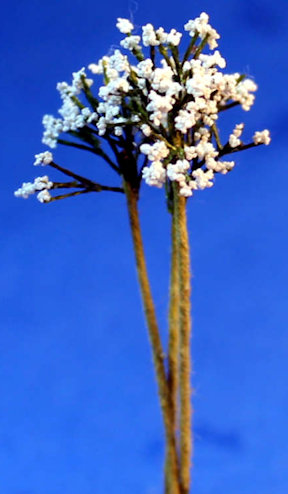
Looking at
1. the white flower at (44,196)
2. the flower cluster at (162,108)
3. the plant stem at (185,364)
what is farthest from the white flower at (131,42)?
the plant stem at (185,364)

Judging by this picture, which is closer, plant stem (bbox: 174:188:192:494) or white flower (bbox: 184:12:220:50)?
plant stem (bbox: 174:188:192:494)

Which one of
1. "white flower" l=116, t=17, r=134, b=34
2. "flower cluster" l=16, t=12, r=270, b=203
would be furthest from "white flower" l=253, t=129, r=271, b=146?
"white flower" l=116, t=17, r=134, b=34

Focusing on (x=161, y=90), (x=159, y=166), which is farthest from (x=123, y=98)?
(x=159, y=166)

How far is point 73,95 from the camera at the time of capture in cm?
214

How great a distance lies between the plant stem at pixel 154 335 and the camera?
189 centimetres

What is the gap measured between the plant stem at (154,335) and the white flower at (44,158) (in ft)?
0.75

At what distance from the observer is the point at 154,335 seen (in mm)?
1956

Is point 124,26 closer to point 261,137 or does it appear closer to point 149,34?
point 149,34

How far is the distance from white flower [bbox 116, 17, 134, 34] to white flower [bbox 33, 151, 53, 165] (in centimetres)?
43

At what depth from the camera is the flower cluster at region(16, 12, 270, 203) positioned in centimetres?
197

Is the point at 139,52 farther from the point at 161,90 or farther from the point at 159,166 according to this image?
the point at 159,166

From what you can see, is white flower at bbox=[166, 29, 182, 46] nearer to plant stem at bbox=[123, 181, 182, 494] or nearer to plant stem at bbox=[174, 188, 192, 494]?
plant stem at bbox=[123, 181, 182, 494]

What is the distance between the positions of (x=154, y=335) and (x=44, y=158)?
60cm

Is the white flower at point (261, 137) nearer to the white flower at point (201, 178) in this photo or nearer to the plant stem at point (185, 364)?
the white flower at point (201, 178)
